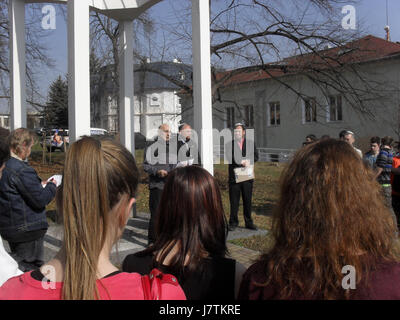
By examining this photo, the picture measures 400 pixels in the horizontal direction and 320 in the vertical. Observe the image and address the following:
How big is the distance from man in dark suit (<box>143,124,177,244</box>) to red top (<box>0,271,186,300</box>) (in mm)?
4380

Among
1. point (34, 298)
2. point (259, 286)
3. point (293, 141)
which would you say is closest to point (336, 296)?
point (259, 286)

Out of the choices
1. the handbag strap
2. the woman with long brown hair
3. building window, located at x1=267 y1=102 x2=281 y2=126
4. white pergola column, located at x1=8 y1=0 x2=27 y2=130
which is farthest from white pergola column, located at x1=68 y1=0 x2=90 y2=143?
building window, located at x1=267 y1=102 x2=281 y2=126

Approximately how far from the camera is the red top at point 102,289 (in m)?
1.15

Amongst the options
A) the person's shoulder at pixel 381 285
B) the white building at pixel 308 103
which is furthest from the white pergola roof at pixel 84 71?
the white building at pixel 308 103

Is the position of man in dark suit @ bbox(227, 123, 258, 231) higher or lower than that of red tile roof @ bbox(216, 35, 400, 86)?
lower

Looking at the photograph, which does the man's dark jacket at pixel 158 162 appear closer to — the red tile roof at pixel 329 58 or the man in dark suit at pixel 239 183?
the man in dark suit at pixel 239 183

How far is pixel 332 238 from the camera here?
1271 millimetres

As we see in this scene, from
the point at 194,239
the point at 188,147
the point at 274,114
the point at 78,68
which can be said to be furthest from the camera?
the point at 274,114

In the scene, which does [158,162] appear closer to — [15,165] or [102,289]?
[15,165]

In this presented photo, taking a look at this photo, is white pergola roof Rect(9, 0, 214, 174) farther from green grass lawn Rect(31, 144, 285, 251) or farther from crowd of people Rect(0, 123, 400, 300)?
crowd of people Rect(0, 123, 400, 300)

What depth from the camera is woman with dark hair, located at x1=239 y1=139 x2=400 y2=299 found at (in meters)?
1.24

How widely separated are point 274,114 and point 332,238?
28.2 m

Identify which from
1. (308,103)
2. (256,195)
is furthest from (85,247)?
(308,103)

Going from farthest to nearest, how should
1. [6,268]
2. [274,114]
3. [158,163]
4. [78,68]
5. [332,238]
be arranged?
[274,114] → [158,163] → [78,68] → [6,268] → [332,238]
